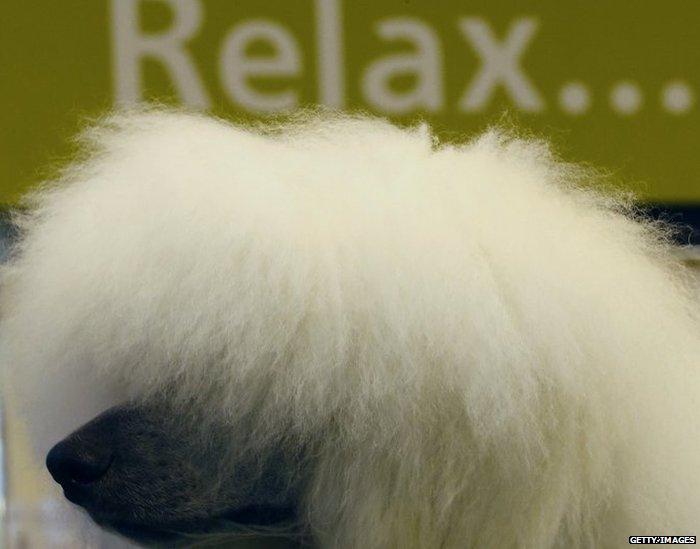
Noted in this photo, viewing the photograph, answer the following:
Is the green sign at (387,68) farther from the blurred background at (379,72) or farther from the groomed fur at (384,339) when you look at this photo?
the groomed fur at (384,339)

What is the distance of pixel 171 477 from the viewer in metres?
0.64

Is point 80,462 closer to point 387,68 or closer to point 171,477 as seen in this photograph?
point 171,477

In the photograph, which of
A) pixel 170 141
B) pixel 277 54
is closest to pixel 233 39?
pixel 277 54

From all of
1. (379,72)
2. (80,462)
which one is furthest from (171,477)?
(379,72)

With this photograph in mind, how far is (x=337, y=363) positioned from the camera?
62 centimetres

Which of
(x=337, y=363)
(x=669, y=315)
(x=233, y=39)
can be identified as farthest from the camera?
(x=233, y=39)

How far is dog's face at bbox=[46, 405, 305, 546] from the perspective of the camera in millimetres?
631

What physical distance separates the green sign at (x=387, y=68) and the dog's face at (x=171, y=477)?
0.59 m

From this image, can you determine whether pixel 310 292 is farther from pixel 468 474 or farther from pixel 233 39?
pixel 233 39

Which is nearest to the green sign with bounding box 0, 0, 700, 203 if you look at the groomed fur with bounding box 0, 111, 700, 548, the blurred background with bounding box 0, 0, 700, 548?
the blurred background with bounding box 0, 0, 700, 548

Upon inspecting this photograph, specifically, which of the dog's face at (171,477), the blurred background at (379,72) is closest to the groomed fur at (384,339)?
the dog's face at (171,477)

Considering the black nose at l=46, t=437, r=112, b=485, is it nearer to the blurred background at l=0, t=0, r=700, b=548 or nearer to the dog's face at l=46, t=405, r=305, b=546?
the dog's face at l=46, t=405, r=305, b=546

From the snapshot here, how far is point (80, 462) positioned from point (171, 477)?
5 cm

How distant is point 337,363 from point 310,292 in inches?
1.6
